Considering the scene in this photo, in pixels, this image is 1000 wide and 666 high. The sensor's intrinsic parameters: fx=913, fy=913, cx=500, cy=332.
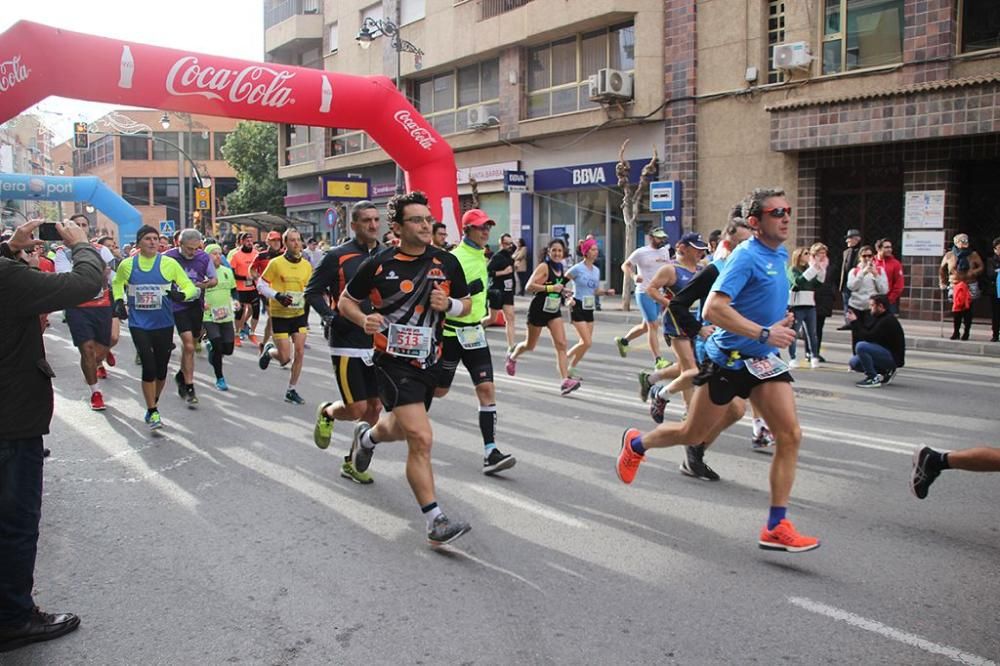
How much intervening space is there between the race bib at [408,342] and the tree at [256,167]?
48.0 meters

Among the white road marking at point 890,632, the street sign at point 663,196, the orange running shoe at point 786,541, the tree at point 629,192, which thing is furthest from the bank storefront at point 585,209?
the white road marking at point 890,632

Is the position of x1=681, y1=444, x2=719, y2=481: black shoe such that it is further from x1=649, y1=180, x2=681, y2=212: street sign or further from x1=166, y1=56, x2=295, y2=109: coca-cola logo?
x1=649, y1=180, x2=681, y2=212: street sign

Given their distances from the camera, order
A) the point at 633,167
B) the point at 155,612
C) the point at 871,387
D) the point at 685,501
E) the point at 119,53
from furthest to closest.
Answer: the point at 633,167
the point at 119,53
the point at 871,387
the point at 685,501
the point at 155,612

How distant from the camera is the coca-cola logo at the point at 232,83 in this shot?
40.7ft

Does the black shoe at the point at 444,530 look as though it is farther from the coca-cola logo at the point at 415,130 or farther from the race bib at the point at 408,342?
the coca-cola logo at the point at 415,130

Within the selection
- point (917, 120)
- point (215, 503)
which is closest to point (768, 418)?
point (215, 503)

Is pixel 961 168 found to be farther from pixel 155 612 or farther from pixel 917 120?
pixel 155 612

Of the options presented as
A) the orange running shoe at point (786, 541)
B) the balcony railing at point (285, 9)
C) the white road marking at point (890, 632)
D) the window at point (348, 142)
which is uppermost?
the balcony railing at point (285, 9)

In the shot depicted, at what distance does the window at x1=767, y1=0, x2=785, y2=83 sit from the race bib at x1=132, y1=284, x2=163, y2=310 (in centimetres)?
1608

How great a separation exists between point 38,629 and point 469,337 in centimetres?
357

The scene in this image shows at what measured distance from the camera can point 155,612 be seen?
4.12 metres

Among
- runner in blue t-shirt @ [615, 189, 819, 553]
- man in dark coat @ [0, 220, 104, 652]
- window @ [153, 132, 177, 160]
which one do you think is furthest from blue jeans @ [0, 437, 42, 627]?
window @ [153, 132, 177, 160]

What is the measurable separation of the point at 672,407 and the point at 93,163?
88.0m

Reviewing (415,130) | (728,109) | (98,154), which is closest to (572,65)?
(728,109)
